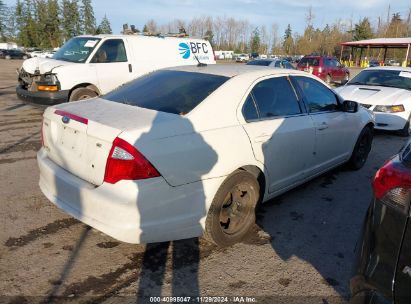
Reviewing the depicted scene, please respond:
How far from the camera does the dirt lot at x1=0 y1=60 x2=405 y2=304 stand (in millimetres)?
2736

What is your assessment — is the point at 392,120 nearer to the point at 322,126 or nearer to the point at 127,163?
the point at 322,126

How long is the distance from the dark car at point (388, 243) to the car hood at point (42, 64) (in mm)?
7504

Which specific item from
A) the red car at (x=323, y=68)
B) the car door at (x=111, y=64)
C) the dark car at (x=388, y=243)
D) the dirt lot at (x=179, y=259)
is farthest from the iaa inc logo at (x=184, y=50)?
the red car at (x=323, y=68)

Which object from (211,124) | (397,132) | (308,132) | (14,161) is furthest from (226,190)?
(397,132)

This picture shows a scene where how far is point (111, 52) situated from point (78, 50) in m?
0.75

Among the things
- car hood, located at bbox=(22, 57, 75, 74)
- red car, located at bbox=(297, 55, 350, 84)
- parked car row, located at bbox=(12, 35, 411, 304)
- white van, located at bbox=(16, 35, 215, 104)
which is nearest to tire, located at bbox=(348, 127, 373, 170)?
parked car row, located at bbox=(12, 35, 411, 304)

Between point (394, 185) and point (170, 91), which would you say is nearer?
point (394, 185)

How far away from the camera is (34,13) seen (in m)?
88.4

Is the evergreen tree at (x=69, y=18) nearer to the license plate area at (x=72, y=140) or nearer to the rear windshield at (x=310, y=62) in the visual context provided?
the rear windshield at (x=310, y=62)

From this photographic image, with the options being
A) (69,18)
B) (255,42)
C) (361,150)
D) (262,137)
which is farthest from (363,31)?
(262,137)

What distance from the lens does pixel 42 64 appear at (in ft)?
26.2

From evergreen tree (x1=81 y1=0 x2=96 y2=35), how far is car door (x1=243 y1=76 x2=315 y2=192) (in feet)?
319

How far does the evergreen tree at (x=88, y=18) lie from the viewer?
9225 cm

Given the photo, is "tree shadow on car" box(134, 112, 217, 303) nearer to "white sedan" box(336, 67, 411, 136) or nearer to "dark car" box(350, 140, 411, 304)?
"dark car" box(350, 140, 411, 304)
